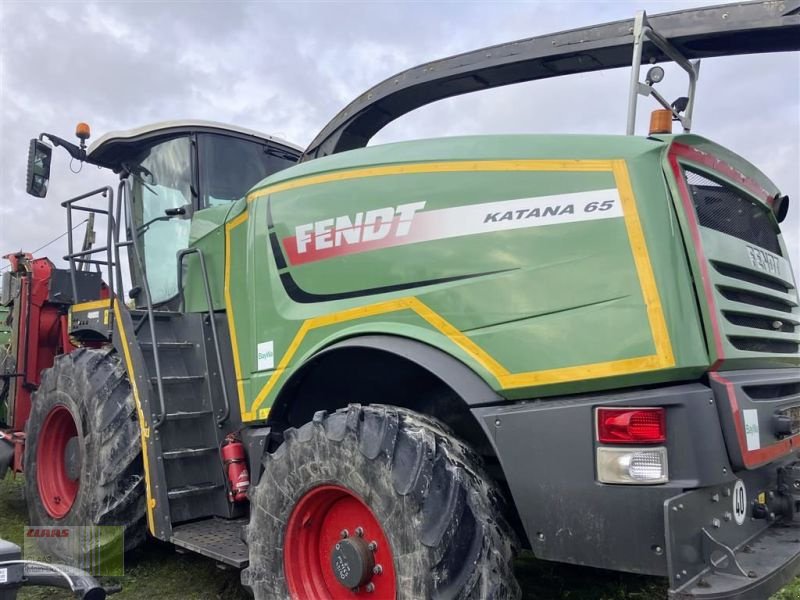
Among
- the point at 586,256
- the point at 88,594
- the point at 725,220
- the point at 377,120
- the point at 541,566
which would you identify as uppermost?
the point at 377,120

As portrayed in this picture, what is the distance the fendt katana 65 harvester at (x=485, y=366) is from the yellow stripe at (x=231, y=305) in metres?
0.02

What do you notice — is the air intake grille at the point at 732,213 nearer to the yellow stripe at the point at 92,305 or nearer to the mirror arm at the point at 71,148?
the yellow stripe at the point at 92,305

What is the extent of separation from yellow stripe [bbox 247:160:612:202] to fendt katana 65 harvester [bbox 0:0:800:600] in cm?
1

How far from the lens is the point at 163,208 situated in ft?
15.5

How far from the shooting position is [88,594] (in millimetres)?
1948

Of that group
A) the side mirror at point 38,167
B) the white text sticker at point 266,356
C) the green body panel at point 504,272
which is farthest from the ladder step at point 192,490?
the side mirror at point 38,167

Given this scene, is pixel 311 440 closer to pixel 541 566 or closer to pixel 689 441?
pixel 689 441

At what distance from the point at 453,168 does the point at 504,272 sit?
521mm

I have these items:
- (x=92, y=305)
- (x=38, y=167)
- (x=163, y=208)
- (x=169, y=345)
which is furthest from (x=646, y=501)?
(x=38, y=167)

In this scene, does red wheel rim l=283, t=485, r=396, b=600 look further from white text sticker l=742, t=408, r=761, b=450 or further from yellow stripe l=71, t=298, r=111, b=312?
yellow stripe l=71, t=298, r=111, b=312

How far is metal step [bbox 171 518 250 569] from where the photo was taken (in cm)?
321

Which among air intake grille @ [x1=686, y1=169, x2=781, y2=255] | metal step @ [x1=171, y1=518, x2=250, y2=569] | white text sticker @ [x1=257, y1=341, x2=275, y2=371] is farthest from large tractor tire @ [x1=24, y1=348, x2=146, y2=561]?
air intake grille @ [x1=686, y1=169, x2=781, y2=255]

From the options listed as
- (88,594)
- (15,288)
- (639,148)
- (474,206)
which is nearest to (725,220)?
(639,148)

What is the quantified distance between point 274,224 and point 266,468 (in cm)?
122
